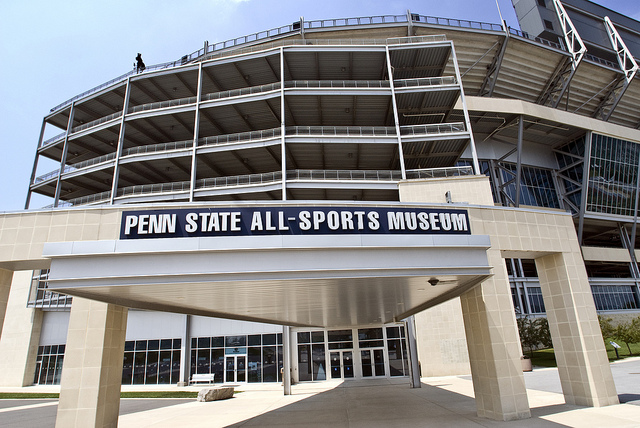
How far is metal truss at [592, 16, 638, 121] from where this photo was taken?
42.2m

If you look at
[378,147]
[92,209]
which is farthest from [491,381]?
[378,147]

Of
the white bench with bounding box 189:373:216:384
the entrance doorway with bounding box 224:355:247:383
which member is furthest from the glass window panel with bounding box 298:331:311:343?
the white bench with bounding box 189:373:216:384

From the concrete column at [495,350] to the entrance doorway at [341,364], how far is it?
18350 millimetres

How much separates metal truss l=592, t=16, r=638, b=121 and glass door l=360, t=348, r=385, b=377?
133 ft

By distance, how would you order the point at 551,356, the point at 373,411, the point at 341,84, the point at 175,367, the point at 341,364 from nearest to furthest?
the point at 373,411, the point at 341,364, the point at 175,367, the point at 551,356, the point at 341,84

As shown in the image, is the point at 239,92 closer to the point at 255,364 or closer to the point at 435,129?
the point at 435,129

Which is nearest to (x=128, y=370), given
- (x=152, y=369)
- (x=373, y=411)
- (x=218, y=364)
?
(x=152, y=369)

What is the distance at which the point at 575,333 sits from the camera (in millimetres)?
11781

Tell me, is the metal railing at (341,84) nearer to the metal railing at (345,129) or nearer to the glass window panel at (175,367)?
the metal railing at (345,129)

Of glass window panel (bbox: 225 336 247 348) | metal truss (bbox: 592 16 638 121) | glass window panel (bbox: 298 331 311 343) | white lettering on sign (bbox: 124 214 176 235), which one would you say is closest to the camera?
white lettering on sign (bbox: 124 214 176 235)

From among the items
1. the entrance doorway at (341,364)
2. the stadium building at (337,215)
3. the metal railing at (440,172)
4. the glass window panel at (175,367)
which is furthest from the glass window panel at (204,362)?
the metal railing at (440,172)

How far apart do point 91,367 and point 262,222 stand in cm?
617

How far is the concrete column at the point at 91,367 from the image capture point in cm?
970

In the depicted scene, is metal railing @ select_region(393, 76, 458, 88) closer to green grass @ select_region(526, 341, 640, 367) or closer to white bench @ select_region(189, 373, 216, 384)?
green grass @ select_region(526, 341, 640, 367)
